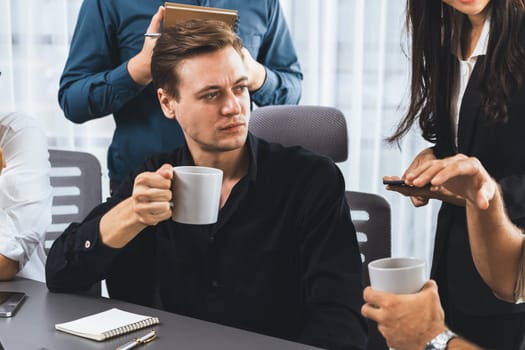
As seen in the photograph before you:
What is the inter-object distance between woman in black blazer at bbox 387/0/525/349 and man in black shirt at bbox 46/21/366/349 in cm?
28

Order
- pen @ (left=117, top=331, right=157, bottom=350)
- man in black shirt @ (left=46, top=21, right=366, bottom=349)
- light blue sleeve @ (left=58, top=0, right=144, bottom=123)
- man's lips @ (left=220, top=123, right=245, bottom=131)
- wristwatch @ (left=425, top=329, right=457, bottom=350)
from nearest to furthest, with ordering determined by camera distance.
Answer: wristwatch @ (left=425, top=329, right=457, bottom=350), pen @ (left=117, top=331, right=157, bottom=350), man in black shirt @ (left=46, top=21, right=366, bottom=349), man's lips @ (left=220, top=123, right=245, bottom=131), light blue sleeve @ (left=58, top=0, right=144, bottom=123)

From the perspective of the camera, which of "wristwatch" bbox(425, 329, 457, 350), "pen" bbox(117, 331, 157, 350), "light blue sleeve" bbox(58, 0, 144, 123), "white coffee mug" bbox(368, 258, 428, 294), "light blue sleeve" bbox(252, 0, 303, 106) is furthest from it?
"light blue sleeve" bbox(252, 0, 303, 106)

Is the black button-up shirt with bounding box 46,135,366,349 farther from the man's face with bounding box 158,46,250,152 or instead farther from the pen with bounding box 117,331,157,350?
the pen with bounding box 117,331,157,350

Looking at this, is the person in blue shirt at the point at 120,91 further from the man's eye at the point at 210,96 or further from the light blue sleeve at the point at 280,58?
the man's eye at the point at 210,96

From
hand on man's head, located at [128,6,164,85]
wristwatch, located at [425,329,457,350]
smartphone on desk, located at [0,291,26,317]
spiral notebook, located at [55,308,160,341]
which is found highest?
hand on man's head, located at [128,6,164,85]

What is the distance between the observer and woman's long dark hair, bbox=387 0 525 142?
172cm

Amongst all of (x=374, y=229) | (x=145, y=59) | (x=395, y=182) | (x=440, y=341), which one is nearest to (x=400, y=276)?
(x=440, y=341)

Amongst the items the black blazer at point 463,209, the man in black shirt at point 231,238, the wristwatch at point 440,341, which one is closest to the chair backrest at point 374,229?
the black blazer at point 463,209

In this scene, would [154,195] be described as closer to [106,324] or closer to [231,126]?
[106,324]

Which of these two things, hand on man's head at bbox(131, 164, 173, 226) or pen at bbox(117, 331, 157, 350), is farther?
hand on man's head at bbox(131, 164, 173, 226)

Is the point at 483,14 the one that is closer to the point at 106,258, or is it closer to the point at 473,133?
the point at 473,133

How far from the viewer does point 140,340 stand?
1205 millimetres

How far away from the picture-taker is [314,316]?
1.50m

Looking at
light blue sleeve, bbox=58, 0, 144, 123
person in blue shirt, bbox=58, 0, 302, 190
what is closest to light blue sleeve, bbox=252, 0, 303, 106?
person in blue shirt, bbox=58, 0, 302, 190
